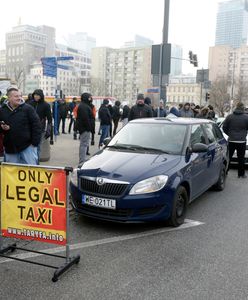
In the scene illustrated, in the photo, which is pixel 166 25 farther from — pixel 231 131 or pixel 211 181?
pixel 211 181

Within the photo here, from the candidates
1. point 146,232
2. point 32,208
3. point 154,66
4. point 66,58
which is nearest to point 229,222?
point 146,232

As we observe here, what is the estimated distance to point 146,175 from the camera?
197 inches

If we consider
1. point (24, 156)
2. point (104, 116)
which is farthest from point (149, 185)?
point (104, 116)

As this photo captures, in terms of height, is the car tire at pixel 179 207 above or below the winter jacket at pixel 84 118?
below

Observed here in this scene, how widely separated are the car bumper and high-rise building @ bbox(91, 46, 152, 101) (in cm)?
12310

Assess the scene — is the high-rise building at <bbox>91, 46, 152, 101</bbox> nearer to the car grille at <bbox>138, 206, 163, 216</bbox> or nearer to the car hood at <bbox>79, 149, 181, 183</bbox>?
the car hood at <bbox>79, 149, 181, 183</bbox>

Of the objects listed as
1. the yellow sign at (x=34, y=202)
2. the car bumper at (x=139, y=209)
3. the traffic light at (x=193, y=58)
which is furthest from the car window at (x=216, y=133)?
the traffic light at (x=193, y=58)

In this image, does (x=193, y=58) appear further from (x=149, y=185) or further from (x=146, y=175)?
(x=149, y=185)

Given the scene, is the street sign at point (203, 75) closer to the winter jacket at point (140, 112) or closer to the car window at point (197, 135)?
the winter jacket at point (140, 112)

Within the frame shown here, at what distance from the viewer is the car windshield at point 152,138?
598cm

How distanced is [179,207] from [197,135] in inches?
67.8

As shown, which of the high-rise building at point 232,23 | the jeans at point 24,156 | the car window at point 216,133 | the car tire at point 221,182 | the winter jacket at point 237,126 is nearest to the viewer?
the jeans at point 24,156

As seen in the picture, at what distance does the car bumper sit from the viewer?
4863 mm

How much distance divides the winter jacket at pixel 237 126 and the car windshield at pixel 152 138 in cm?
318
